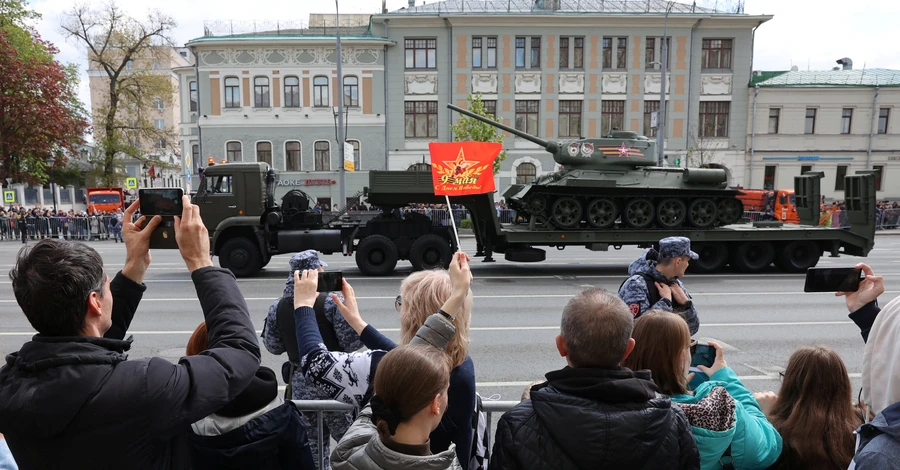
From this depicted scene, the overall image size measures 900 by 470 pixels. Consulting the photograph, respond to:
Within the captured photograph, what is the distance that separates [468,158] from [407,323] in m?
6.21

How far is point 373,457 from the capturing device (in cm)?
191

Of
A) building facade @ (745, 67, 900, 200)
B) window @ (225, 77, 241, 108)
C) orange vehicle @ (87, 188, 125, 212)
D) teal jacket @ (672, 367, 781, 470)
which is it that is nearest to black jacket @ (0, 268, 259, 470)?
teal jacket @ (672, 367, 781, 470)

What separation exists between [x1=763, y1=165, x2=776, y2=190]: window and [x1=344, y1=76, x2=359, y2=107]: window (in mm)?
24629

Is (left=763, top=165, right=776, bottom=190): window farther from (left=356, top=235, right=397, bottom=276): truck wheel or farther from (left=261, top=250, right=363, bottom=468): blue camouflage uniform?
(left=261, top=250, right=363, bottom=468): blue camouflage uniform

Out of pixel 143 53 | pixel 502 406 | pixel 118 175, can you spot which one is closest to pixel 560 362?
pixel 502 406

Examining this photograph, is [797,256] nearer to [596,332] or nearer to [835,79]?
[596,332]

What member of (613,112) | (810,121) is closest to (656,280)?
(613,112)

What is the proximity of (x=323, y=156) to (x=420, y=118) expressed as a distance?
596 centimetres

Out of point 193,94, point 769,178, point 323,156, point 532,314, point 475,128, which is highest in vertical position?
point 193,94

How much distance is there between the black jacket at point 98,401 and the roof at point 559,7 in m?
34.6

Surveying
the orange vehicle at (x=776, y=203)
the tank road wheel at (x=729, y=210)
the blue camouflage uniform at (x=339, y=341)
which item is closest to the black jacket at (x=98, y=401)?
the blue camouflage uniform at (x=339, y=341)

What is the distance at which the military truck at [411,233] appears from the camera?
13562 mm

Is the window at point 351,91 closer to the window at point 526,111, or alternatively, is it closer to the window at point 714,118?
the window at point 526,111

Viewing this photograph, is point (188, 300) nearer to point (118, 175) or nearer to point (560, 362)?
point (560, 362)
